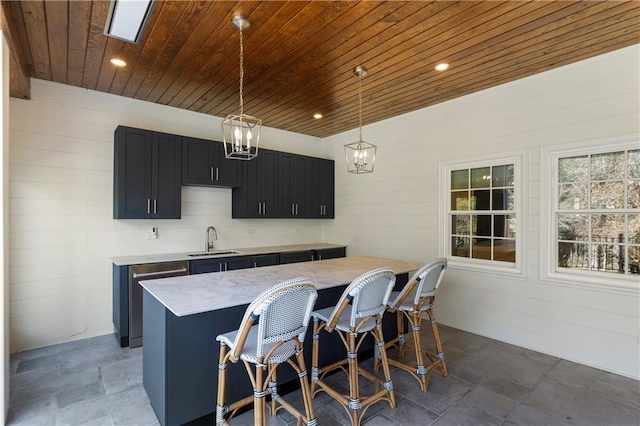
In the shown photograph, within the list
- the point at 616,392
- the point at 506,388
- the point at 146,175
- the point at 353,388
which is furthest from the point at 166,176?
the point at 616,392

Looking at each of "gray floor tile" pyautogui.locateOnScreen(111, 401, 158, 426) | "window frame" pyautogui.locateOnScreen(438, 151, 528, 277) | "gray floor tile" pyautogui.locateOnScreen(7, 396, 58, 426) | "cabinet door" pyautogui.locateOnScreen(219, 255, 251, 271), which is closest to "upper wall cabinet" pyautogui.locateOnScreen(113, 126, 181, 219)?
"cabinet door" pyautogui.locateOnScreen(219, 255, 251, 271)

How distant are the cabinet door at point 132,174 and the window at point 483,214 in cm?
385

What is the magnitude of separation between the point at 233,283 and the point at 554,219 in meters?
3.36

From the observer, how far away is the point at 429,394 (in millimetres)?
2594

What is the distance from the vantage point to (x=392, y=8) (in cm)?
228

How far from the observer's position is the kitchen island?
197 cm

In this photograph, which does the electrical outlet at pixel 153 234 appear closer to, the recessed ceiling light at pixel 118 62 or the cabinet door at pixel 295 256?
the cabinet door at pixel 295 256

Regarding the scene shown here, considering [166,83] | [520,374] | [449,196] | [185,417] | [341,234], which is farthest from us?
[341,234]

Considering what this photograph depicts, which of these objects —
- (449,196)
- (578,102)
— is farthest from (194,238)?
(578,102)

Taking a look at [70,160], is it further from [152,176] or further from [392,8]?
[392,8]

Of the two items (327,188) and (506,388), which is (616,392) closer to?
(506,388)

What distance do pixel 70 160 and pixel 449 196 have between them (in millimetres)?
4737

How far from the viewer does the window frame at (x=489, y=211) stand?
3.55m

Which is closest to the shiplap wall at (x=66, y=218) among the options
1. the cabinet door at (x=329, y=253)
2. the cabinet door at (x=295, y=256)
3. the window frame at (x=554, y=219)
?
the cabinet door at (x=295, y=256)
